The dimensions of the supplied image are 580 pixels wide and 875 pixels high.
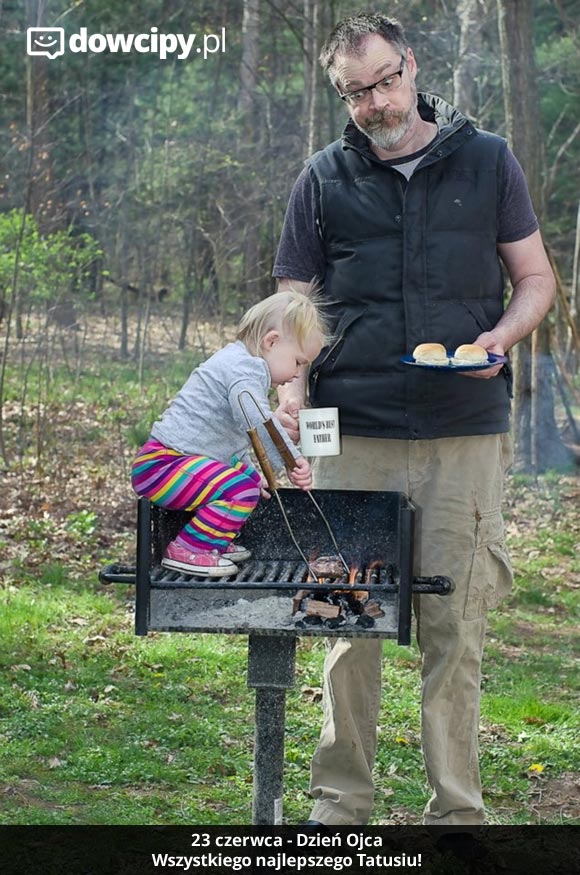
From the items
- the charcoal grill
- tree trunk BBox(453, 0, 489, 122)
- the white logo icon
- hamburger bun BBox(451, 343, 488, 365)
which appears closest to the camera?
the charcoal grill

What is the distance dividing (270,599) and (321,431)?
491 mm

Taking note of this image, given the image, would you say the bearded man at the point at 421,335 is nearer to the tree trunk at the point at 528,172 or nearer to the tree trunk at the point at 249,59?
the tree trunk at the point at 528,172

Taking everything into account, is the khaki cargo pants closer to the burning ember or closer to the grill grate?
the grill grate

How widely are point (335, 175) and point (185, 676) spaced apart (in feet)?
8.12

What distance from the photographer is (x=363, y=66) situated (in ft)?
9.74

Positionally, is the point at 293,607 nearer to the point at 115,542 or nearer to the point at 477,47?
the point at 115,542

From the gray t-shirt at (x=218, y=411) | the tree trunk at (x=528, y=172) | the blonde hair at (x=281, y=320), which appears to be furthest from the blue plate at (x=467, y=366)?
the tree trunk at (x=528, y=172)

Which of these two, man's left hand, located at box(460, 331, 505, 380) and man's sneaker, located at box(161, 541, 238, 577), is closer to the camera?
man's sneaker, located at box(161, 541, 238, 577)

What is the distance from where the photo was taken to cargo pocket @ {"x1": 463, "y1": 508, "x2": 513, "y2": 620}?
3098 mm

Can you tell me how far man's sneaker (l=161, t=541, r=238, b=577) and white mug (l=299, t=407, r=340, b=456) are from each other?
0.35 meters

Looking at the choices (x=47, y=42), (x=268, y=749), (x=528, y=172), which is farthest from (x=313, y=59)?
(x=268, y=749)

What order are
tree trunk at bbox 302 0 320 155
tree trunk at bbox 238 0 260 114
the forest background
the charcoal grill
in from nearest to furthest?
1. the charcoal grill
2. the forest background
3. tree trunk at bbox 302 0 320 155
4. tree trunk at bbox 238 0 260 114

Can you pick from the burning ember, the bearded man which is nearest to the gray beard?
the bearded man

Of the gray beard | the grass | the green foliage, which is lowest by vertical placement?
the grass
